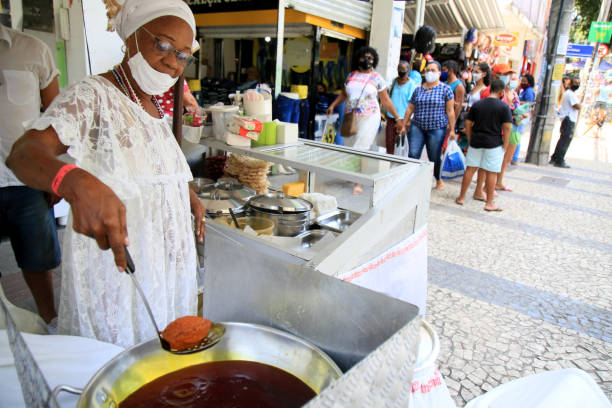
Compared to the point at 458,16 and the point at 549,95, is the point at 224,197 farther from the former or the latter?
the point at 458,16

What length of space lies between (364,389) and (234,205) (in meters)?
1.63

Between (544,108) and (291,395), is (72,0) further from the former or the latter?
(544,108)

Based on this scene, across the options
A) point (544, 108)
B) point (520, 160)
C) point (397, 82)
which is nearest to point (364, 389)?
point (397, 82)

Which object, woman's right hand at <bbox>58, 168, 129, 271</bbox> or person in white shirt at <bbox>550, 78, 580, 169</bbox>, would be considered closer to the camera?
woman's right hand at <bbox>58, 168, 129, 271</bbox>

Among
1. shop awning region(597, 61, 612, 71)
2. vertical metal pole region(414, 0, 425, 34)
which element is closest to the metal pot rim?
vertical metal pole region(414, 0, 425, 34)

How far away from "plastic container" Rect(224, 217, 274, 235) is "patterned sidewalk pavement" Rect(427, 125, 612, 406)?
1361 mm

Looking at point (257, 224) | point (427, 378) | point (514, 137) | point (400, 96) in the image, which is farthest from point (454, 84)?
point (427, 378)

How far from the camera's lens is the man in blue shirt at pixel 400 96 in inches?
257

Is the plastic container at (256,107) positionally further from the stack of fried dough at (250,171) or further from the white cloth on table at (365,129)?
the white cloth on table at (365,129)

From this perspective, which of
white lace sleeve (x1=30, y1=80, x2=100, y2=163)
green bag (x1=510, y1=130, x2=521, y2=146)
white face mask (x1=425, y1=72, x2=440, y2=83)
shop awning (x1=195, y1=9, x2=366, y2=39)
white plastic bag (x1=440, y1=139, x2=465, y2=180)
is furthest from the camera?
green bag (x1=510, y1=130, x2=521, y2=146)

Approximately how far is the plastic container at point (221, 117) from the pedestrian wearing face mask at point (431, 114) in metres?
4.08

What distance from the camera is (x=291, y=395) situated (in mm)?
901

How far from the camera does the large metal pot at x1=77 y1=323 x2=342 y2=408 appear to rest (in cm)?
84

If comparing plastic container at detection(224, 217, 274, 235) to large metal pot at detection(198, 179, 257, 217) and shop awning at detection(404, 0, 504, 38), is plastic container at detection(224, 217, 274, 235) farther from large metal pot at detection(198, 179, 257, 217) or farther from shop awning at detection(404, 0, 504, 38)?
shop awning at detection(404, 0, 504, 38)
